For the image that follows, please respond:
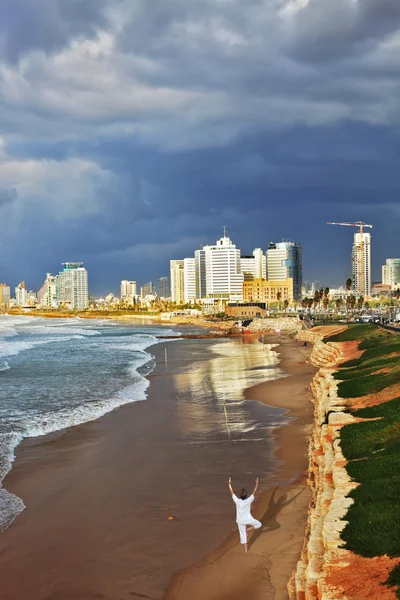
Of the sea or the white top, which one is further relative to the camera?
the sea

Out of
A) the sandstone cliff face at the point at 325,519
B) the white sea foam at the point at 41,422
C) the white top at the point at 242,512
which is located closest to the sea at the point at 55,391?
the white sea foam at the point at 41,422

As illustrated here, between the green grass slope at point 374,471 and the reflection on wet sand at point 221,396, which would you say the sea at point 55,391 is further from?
the green grass slope at point 374,471

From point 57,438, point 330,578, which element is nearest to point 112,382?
point 57,438

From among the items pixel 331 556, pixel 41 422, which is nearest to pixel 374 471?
pixel 331 556

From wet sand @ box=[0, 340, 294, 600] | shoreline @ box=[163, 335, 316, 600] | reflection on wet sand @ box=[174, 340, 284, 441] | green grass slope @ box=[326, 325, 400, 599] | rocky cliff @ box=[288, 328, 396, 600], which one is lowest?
reflection on wet sand @ box=[174, 340, 284, 441]

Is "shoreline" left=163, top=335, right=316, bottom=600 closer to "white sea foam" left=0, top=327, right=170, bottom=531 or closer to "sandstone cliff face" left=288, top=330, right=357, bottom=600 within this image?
"sandstone cliff face" left=288, top=330, right=357, bottom=600

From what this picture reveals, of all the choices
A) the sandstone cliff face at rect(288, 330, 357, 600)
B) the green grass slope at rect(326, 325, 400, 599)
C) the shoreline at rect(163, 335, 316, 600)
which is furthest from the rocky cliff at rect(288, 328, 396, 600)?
the shoreline at rect(163, 335, 316, 600)
